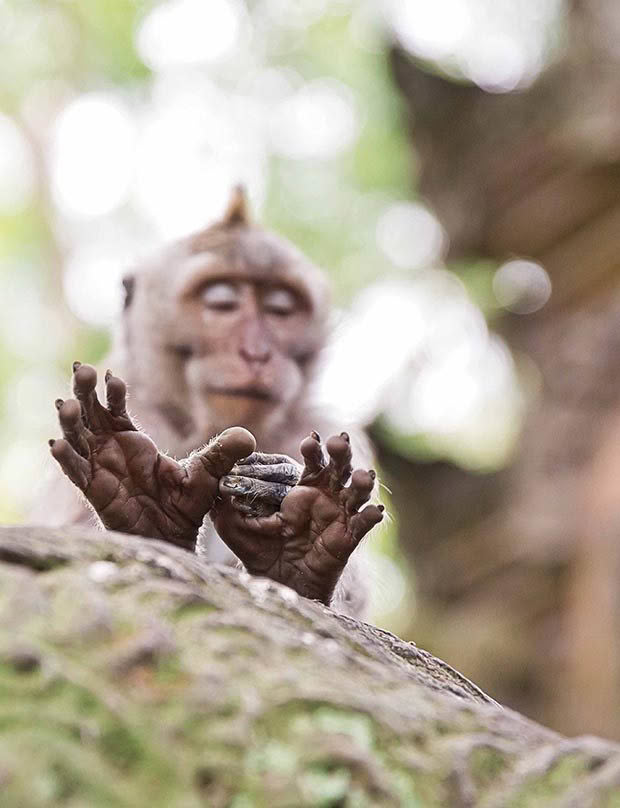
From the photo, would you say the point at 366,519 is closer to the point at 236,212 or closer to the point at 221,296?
the point at 221,296

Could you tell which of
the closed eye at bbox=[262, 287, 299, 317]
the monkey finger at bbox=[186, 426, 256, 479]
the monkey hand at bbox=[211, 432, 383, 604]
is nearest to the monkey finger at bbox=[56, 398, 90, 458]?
the monkey finger at bbox=[186, 426, 256, 479]

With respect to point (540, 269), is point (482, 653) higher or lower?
lower

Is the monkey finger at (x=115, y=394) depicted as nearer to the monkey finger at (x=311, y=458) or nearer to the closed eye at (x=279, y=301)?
the monkey finger at (x=311, y=458)

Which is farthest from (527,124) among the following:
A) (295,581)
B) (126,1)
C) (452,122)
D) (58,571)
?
(58,571)

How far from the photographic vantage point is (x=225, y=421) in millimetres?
5320

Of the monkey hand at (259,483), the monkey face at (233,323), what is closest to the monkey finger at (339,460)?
the monkey hand at (259,483)

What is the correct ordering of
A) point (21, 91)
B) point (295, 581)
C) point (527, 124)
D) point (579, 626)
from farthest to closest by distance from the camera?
point (21, 91) < point (527, 124) < point (579, 626) < point (295, 581)

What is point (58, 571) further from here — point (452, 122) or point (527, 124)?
point (452, 122)

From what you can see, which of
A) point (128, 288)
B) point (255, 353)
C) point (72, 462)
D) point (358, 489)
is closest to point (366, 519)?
point (358, 489)

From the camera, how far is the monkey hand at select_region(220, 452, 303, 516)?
309cm

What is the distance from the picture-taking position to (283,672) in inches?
75.2

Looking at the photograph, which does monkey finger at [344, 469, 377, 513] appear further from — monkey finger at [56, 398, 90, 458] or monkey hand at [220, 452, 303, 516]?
monkey finger at [56, 398, 90, 458]

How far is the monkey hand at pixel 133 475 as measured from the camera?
9.69ft

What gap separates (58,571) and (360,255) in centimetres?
1188
